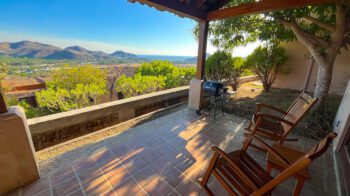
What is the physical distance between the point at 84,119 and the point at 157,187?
212 centimetres

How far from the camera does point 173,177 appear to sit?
1802 mm

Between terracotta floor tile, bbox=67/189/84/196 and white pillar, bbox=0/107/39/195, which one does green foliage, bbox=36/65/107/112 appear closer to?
white pillar, bbox=0/107/39/195

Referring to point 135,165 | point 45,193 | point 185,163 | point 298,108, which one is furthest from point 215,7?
point 45,193

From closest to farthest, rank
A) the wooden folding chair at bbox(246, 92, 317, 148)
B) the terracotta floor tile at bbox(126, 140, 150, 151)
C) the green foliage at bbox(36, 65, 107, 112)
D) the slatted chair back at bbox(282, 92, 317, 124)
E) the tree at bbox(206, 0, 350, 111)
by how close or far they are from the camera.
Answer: the wooden folding chair at bbox(246, 92, 317, 148) → the slatted chair back at bbox(282, 92, 317, 124) → the terracotta floor tile at bbox(126, 140, 150, 151) → the tree at bbox(206, 0, 350, 111) → the green foliage at bbox(36, 65, 107, 112)

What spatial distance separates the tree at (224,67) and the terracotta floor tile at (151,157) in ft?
14.7

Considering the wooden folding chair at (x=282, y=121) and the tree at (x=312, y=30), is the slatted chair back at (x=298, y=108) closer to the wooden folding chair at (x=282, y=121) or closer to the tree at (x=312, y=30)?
the wooden folding chair at (x=282, y=121)

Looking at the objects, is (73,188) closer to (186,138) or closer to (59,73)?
(186,138)

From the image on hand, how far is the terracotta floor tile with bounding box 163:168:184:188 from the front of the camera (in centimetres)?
173

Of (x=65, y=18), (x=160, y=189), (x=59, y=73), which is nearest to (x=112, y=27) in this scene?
(x=65, y=18)

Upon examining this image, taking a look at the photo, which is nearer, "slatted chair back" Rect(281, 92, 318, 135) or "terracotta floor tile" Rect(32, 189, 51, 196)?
"terracotta floor tile" Rect(32, 189, 51, 196)

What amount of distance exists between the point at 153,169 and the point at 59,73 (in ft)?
25.5

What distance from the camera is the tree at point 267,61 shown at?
5.54 m

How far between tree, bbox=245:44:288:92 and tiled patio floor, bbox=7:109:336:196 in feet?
12.0

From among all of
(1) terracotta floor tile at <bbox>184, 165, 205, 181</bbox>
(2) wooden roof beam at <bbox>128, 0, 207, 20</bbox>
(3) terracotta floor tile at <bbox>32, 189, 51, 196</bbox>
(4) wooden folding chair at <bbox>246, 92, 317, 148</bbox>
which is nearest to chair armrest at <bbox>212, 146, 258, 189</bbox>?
(1) terracotta floor tile at <bbox>184, 165, 205, 181</bbox>
